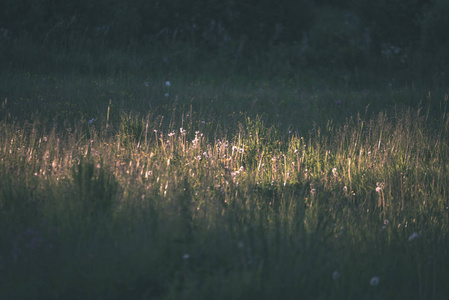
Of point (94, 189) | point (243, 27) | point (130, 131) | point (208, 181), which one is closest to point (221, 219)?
point (208, 181)

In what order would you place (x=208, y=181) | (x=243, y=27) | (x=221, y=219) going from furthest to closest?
(x=243, y=27)
(x=208, y=181)
(x=221, y=219)

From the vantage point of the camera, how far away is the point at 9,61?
824cm

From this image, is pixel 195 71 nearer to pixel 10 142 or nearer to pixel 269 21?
pixel 269 21

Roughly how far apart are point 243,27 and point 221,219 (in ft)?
31.7

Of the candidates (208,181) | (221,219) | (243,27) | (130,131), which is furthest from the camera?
(243,27)

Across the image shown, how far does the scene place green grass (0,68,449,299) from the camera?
2354 millimetres

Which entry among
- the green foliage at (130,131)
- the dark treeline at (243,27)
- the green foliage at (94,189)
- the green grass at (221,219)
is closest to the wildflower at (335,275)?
the green grass at (221,219)

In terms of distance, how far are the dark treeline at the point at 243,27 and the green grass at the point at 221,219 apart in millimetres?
5023

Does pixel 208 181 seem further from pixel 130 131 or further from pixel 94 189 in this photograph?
pixel 130 131

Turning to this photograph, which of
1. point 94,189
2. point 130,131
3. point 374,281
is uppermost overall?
point 130,131

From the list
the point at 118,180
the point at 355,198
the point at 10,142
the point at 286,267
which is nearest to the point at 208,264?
the point at 286,267

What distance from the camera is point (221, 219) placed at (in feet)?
9.80

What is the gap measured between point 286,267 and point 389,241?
1.09m

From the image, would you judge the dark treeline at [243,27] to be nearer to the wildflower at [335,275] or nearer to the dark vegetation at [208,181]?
the dark vegetation at [208,181]
